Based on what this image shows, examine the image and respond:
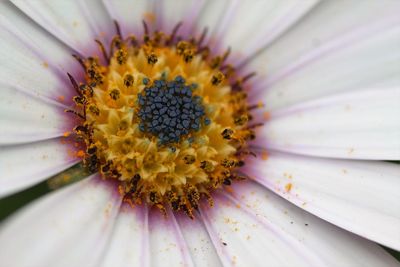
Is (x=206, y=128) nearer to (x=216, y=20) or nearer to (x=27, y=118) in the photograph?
(x=216, y=20)

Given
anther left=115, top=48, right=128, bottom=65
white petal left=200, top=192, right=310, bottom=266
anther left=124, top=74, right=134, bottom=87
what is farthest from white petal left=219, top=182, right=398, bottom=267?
anther left=115, top=48, right=128, bottom=65

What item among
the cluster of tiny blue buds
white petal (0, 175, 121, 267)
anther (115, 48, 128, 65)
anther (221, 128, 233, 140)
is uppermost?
anther (115, 48, 128, 65)

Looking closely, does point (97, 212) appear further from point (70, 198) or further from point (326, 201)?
point (326, 201)

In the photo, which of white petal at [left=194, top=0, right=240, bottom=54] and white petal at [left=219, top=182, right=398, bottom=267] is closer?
white petal at [left=219, top=182, right=398, bottom=267]

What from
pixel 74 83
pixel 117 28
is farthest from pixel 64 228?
pixel 117 28

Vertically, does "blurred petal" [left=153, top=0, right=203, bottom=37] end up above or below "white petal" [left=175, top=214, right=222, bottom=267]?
above

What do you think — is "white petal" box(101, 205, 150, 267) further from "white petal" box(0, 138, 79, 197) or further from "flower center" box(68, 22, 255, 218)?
"white petal" box(0, 138, 79, 197)

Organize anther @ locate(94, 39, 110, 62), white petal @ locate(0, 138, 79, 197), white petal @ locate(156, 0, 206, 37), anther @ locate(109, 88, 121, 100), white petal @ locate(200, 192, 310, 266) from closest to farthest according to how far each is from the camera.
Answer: white petal @ locate(0, 138, 79, 197) < white petal @ locate(200, 192, 310, 266) < anther @ locate(109, 88, 121, 100) < anther @ locate(94, 39, 110, 62) < white petal @ locate(156, 0, 206, 37)

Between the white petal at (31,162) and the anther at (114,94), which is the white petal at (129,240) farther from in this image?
the anther at (114,94)
